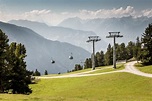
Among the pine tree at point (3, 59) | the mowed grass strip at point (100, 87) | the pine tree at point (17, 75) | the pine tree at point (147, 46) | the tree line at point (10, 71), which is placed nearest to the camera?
the pine tree at point (3, 59)

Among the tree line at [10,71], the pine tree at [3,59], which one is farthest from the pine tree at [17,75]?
the pine tree at [3,59]

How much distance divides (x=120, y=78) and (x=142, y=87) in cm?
1056

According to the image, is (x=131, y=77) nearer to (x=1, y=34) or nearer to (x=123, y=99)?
(x=123, y=99)

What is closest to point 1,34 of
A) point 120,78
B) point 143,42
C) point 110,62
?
point 120,78

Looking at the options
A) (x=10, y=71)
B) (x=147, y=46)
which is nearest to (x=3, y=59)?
(x=10, y=71)

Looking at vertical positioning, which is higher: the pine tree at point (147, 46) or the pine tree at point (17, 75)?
the pine tree at point (147, 46)

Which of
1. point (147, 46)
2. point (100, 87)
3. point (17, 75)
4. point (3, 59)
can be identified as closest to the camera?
point (3, 59)

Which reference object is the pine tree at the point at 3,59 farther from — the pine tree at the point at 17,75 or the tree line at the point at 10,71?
the pine tree at the point at 17,75

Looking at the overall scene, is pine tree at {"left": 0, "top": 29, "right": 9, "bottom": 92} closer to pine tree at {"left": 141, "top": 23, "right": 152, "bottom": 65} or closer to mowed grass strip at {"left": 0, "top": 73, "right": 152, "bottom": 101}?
mowed grass strip at {"left": 0, "top": 73, "right": 152, "bottom": 101}

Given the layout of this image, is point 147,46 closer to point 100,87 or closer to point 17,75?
point 100,87

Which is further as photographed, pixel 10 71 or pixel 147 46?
pixel 147 46

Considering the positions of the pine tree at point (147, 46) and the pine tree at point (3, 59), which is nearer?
the pine tree at point (3, 59)

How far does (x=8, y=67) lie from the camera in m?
47.6

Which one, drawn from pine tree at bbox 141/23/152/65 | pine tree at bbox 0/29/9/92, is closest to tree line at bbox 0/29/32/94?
pine tree at bbox 0/29/9/92
